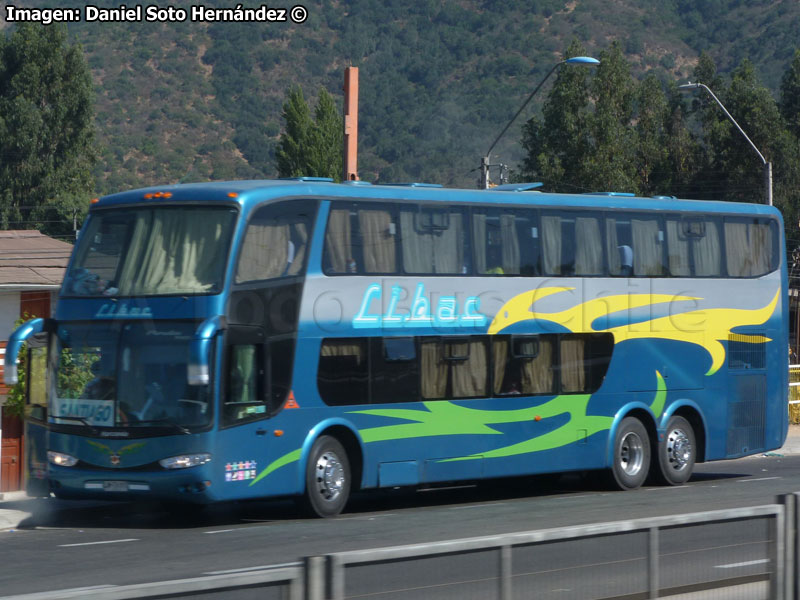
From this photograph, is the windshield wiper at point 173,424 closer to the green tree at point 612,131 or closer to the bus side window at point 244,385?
the bus side window at point 244,385

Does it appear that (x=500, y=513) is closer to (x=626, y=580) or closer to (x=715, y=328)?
(x=715, y=328)

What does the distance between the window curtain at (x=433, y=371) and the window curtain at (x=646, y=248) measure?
381 centimetres

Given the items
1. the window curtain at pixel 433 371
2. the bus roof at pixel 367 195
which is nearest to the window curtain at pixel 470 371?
the window curtain at pixel 433 371

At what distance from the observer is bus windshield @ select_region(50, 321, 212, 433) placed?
14.6 metres

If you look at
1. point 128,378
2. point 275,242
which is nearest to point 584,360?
point 275,242

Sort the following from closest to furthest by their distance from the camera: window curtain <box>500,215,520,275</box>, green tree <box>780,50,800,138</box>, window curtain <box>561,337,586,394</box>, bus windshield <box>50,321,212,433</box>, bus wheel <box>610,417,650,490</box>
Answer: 1. bus windshield <box>50,321,212,433</box>
2. window curtain <box>500,215,520,275</box>
3. window curtain <box>561,337,586,394</box>
4. bus wheel <box>610,417,650,490</box>
5. green tree <box>780,50,800,138</box>

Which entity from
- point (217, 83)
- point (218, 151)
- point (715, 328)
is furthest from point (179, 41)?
point (715, 328)

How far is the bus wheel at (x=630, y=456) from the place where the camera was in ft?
62.9

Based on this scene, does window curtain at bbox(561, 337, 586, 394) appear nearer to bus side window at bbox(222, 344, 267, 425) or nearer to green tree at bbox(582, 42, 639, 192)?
bus side window at bbox(222, 344, 267, 425)

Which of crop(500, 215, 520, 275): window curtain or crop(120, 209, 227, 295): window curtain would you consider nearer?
crop(120, 209, 227, 295): window curtain

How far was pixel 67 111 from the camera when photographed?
5838cm

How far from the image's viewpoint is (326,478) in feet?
52.2

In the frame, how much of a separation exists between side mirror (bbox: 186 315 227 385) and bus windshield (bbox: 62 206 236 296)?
0.59 metres

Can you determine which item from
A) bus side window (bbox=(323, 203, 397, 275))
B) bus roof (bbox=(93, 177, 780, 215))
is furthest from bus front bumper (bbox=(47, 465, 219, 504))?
bus roof (bbox=(93, 177, 780, 215))
